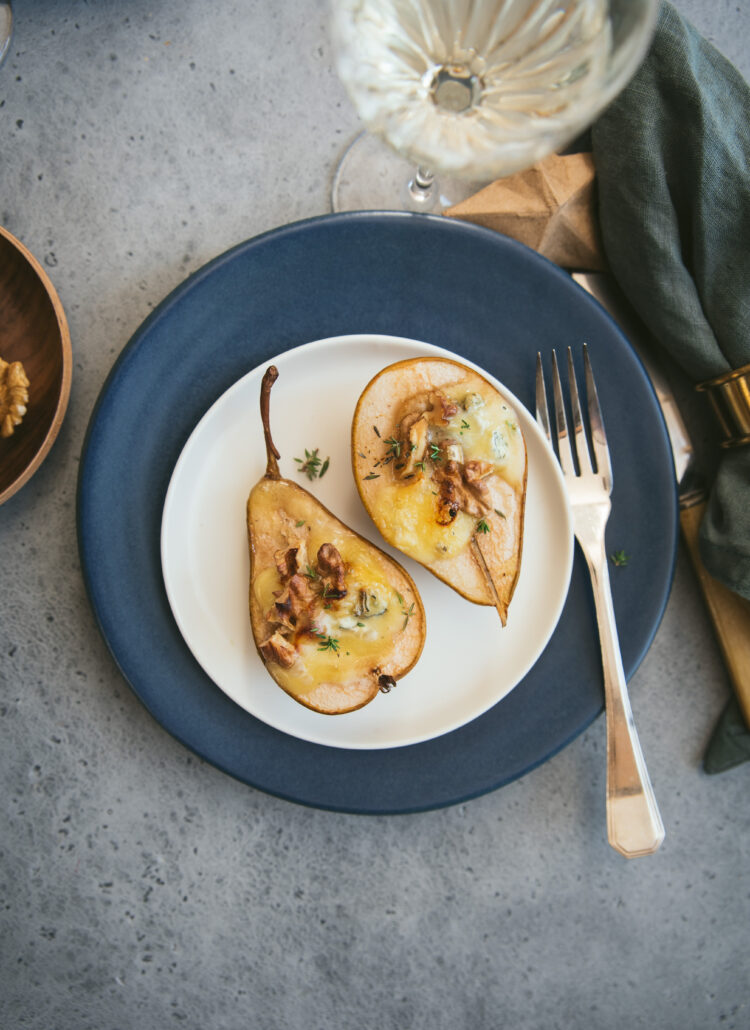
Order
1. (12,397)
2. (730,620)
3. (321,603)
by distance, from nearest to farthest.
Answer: (321,603) → (12,397) → (730,620)

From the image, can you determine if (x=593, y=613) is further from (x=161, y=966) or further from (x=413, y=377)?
(x=161, y=966)

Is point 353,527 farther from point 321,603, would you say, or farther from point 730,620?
point 730,620

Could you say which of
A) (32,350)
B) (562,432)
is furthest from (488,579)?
(32,350)

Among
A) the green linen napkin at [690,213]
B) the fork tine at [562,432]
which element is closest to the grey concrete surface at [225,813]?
the green linen napkin at [690,213]

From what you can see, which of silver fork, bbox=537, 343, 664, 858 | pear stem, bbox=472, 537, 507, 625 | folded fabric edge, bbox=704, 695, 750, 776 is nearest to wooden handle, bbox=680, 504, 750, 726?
folded fabric edge, bbox=704, 695, 750, 776

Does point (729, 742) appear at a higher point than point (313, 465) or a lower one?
lower

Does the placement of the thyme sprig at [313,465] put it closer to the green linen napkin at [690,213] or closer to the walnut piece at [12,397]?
the walnut piece at [12,397]

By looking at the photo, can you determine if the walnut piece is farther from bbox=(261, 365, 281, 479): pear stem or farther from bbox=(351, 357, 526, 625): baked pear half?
bbox=(351, 357, 526, 625): baked pear half
